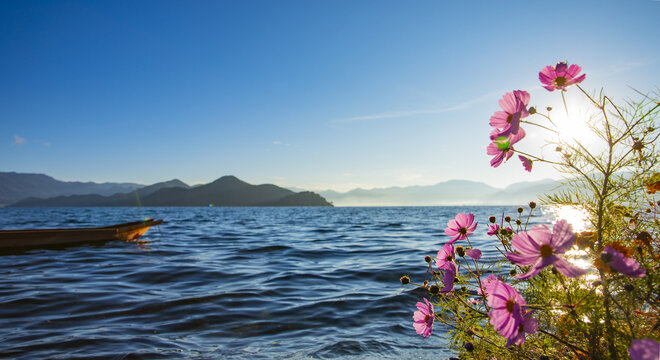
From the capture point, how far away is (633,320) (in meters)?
1.65

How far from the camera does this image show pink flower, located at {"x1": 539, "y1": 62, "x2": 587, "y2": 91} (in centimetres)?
157

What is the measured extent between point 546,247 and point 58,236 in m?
20.0

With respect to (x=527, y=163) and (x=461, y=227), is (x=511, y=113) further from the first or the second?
(x=461, y=227)

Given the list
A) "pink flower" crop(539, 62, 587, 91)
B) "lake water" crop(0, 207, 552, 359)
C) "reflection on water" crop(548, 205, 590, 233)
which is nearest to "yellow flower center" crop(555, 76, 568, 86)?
"pink flower" crop(539, 62, 587, 91)

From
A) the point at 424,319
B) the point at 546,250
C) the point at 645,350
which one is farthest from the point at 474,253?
the point at 645,350

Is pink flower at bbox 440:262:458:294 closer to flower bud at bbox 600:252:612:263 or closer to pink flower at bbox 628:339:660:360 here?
flower bud at bbox 600:252:612:263

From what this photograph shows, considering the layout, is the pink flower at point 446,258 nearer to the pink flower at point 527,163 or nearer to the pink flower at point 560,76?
the pink flower at point 527,163

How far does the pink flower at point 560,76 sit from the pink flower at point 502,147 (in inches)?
8.9

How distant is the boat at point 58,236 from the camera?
15383 mm

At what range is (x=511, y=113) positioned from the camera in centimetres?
175

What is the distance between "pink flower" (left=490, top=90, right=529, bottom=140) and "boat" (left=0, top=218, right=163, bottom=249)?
19336mm

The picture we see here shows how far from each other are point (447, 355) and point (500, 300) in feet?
11.6

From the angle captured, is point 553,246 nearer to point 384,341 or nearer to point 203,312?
point 384,341

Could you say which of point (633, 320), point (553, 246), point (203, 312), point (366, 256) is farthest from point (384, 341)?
point (366, 256)
